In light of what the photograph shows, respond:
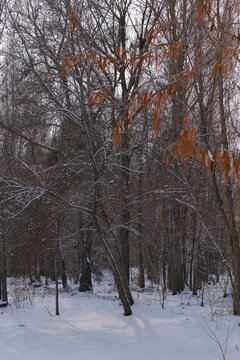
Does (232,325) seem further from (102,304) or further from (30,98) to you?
(30,98)

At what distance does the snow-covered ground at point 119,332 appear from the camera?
5.88 m

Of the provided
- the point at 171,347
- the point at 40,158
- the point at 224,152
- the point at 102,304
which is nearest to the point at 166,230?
the point at 102,304

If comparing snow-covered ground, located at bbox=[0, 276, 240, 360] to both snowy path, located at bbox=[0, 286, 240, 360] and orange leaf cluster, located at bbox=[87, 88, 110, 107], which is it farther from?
orange leaf cluster, located at bbox=[87, 88, 110, 107]

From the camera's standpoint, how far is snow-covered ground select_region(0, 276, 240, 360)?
19.3ft

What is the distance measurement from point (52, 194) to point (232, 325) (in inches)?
175

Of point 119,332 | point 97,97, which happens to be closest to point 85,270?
point 119,332

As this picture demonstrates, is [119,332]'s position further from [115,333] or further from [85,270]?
[85,270]

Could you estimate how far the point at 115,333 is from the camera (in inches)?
291

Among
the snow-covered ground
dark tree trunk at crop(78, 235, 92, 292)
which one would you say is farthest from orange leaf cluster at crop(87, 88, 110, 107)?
dark tree trunk at crop(78, 235, 92, 292)

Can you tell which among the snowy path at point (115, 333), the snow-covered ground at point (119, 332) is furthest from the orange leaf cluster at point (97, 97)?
the snow-covered ground at point (119, 332)

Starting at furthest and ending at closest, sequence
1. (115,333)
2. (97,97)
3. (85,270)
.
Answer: (85,270) → (115,333) → (97,97)

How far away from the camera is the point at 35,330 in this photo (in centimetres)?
777

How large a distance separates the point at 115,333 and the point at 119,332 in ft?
0.35

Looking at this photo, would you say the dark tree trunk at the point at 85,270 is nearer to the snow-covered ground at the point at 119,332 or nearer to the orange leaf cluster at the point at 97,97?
the snow-covered ground at the point at 119,332
